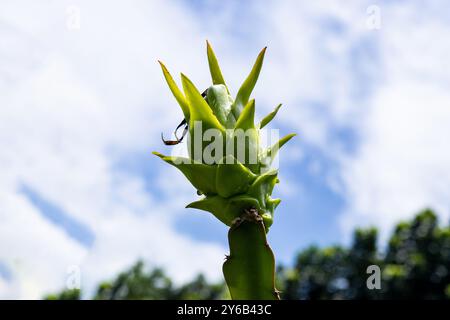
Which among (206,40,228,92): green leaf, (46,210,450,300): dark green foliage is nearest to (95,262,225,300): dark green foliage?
(46,210,450,300): dark green foliage

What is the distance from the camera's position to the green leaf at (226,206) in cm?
107

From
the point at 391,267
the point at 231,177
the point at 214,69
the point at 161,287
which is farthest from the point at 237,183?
the point at 161,287

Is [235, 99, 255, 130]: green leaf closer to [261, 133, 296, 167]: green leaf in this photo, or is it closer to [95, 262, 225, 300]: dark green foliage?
[261, 133, 296, 167]: green leaf

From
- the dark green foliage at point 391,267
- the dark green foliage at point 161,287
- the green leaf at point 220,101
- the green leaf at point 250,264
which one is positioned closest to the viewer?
the green leaf at point 250,264

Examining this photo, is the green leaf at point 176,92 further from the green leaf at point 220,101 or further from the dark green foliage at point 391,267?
the dark green foliage at point 391,267

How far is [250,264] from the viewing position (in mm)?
1037

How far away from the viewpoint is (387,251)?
25438mm

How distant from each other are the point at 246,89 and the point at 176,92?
180 mm

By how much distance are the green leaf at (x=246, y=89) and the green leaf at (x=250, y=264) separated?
0.96ft

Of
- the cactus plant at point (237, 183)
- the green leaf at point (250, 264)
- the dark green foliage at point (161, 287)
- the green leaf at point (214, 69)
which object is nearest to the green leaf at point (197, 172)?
the cactus plant at point (237, 183)

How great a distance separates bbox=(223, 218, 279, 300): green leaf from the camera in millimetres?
1032
